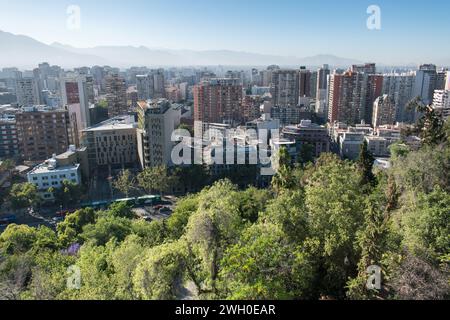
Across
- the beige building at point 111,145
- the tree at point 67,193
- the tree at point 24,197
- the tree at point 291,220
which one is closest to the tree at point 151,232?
the tree at point 291,220

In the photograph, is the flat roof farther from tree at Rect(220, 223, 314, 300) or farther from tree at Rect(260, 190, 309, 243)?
tree at Rect(220, 223, 314, 300)

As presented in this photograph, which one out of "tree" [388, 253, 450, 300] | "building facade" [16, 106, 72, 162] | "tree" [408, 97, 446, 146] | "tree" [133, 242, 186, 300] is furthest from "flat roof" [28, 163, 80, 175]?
"tree" [388, 253, 450, 300]

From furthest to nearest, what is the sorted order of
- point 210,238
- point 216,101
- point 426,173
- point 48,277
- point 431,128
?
point 216,101, point 431,128, point 426,173, point 48,277, point 210,238

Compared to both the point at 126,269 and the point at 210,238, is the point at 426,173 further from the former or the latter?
the point at 126,269

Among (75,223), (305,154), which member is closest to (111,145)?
(75,223)

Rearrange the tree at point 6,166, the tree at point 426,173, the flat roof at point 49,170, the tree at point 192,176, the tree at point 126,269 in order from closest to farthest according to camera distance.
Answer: the tree at point 126,269, the tree at point 426,173, the flat roof at point 49,170, the tree at point 192,176, the tree at point 6,166

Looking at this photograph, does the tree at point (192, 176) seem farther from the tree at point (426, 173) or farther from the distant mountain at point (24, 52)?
Result: the distant mountain at point (24, 52)
